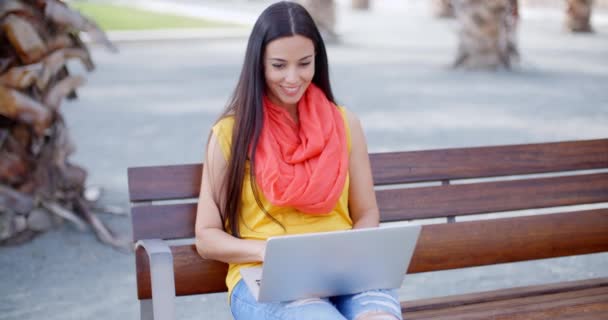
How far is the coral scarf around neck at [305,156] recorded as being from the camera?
2.85m

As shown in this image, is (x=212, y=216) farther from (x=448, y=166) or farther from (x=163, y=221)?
(x=448, y=166)

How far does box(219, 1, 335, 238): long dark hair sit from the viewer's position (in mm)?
2877

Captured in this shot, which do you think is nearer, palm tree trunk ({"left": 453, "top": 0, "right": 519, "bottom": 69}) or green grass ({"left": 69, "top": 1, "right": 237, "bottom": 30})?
palm tree trunk ({"left": 453, "top": 0, "right": 519, "bottom": 69})

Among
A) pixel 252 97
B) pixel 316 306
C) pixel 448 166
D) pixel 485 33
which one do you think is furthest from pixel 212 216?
pixel 485 33

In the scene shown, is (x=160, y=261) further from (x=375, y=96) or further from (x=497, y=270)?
(x=375, y=96)

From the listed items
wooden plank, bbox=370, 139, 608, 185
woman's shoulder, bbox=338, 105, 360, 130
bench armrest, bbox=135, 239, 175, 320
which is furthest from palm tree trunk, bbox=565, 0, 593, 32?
bench armrest, bbox=135, 239, 175, 320

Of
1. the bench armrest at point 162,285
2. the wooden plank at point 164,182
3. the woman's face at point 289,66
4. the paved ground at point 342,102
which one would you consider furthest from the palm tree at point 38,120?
the bench armrest at point 162,285

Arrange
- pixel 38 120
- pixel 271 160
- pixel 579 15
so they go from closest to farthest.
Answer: pixel 271 160, pixel 38 120, pixel 579 15

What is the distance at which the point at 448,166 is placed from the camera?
11.5 ft

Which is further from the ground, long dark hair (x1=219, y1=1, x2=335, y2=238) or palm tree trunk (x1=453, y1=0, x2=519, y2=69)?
long dark hair (x1=219, y1=1, x2=335, y2=238)

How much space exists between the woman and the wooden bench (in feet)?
0.69

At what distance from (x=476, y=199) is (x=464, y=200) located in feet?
0.18

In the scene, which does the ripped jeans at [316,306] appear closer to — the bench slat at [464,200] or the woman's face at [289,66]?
the bench slat at [464,200]

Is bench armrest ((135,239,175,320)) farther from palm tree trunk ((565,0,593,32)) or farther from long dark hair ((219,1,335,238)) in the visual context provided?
palm tree trunk ((565,0,593,32))
